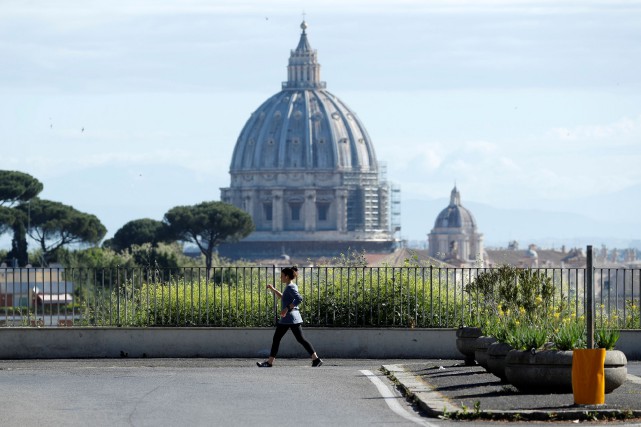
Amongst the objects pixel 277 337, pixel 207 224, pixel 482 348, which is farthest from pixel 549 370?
pixel 207 224

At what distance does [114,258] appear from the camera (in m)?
89.1

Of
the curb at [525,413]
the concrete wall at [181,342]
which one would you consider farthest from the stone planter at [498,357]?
the concrete wall at [181,342]

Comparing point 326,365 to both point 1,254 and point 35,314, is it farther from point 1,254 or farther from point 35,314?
point 1,254

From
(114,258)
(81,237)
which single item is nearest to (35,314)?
(114,258)

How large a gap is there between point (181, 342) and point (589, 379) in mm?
10057

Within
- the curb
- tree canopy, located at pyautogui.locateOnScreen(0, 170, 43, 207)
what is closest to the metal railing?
the curb

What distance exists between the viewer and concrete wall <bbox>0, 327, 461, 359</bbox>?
23828 millimetres

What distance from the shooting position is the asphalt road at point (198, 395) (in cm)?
1437

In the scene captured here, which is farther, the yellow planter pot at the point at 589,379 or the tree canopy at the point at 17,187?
the tree canopy at the point at 17,187

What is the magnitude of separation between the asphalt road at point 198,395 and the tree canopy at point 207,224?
382ft

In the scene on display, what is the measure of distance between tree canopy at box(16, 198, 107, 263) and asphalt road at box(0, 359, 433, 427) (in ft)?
301

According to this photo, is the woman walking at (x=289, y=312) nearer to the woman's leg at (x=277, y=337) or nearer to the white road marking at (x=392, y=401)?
the woman's leg at (x=277, y=337)

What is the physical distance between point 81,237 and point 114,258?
92.0 feet

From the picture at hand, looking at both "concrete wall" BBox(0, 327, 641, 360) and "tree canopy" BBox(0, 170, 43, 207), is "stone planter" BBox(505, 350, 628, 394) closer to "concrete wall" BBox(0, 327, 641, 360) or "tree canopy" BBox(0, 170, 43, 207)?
"concrete wall" BBox(0, 327, 641, 360)
